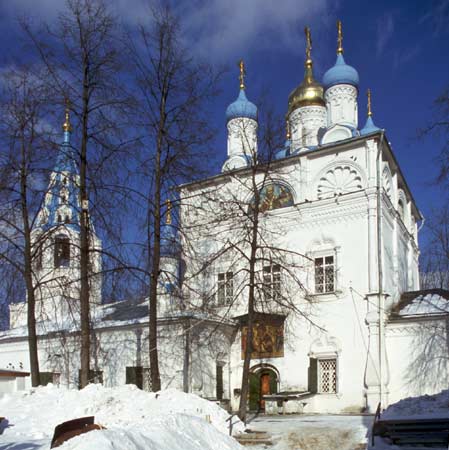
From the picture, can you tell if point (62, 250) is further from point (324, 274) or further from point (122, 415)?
point (324, 274)

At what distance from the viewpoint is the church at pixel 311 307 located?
18859 mm

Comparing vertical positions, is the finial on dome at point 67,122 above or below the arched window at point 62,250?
above

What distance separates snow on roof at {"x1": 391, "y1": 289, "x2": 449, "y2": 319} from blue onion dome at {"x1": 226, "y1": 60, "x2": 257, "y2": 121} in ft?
36.5

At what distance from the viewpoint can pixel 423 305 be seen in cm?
1989

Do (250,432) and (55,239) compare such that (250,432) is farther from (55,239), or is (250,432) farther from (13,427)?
(55,239)

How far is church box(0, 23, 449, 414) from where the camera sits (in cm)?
1886

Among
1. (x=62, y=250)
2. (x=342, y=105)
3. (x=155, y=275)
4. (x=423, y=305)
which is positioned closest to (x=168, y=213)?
(x=155, y=275)

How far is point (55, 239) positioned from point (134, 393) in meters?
4.60

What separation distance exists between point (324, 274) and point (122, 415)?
11.6 meters

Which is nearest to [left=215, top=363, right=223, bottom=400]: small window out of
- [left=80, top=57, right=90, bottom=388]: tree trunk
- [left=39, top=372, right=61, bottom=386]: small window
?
[left=39, top=372, right=61, bottom=386]: small window

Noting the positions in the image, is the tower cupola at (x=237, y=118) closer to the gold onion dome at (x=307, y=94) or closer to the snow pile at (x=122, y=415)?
the gold onion dome at (x=307, y=94)

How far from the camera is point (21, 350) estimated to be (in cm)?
2636

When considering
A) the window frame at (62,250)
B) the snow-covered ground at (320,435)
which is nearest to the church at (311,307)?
the window frame at (62,250)

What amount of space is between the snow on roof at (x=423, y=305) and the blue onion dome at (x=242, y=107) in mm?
11127
